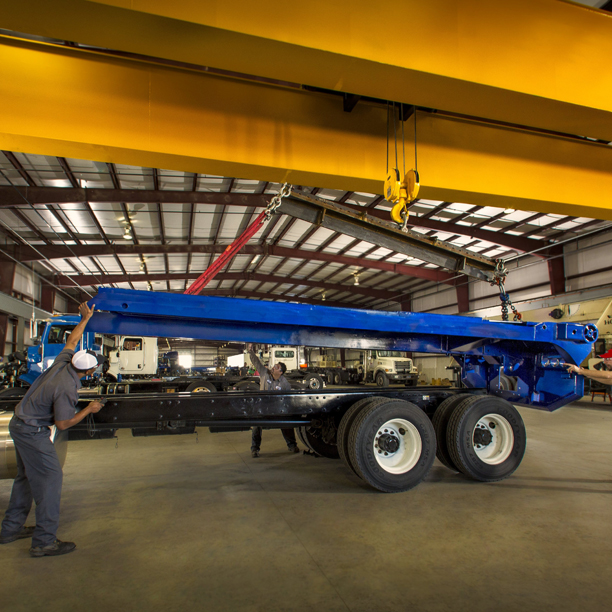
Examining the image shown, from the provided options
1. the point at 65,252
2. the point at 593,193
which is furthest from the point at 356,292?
the point at 593,193

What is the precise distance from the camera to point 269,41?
12.1 ft

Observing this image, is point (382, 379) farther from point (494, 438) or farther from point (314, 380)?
point (494, 438)

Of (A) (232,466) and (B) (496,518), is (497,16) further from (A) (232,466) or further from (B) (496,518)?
(A) (232,466)

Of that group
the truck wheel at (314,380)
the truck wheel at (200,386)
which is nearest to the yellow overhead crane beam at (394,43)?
the truck wheel at (200,386)

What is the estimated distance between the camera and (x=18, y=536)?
3.56 meters

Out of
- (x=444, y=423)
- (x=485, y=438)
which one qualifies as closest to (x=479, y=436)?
(x=485, y=438)

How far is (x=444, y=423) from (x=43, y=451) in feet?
14.1

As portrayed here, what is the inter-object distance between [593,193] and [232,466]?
705 cm

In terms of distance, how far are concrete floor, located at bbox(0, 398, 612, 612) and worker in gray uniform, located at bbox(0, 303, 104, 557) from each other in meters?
0.16

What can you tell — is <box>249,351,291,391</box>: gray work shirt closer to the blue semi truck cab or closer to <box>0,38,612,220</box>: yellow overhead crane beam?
<box>0,38,612,220</box>: yellow overhead crane beam

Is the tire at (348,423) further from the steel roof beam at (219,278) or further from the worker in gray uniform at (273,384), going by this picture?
the steel roof beam at (219,278)

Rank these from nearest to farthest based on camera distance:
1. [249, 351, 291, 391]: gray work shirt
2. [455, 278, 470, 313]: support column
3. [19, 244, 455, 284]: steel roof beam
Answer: [249, 351, 291, 391]: gray work shirt → [19, 244, 455, 284]: steel roof beam → [455, 278, 470, 313]: support column

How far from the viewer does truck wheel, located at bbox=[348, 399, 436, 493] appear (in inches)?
181

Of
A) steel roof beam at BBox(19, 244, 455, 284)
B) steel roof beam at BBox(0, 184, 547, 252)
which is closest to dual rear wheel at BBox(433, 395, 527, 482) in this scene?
steel roof beam at BBox(0, 184, 547, 252)
